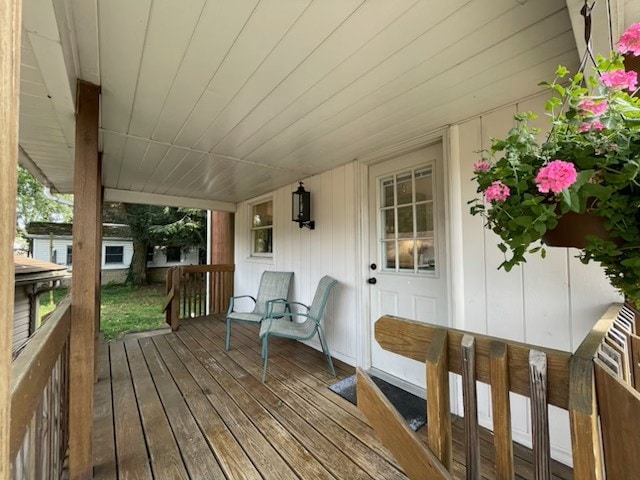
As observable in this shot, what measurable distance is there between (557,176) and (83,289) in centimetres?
202

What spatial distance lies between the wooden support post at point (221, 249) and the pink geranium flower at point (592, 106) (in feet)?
17.6

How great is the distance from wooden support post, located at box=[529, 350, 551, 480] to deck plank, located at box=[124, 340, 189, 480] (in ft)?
5.57

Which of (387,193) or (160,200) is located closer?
(387,193)

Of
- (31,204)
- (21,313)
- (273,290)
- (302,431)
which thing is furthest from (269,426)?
(31,204)

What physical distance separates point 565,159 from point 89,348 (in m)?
2.12

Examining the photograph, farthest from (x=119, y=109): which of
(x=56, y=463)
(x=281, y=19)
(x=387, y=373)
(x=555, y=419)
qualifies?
(x=555, y=419)

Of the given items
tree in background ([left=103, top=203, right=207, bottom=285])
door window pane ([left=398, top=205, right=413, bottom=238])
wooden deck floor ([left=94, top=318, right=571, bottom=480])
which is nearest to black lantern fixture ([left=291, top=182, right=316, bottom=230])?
door window pane ([left=398, top=205, right=413, bottom=238])

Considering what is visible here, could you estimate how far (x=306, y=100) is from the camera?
1.75 m

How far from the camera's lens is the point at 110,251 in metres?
11.8

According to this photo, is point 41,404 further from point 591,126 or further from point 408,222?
point 408,222

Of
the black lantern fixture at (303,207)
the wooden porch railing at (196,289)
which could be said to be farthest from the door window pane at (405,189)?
the wooden porch railing at (196,289)

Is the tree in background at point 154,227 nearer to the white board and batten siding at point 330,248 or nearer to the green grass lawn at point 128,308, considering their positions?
the green grass lawn at point 128,308

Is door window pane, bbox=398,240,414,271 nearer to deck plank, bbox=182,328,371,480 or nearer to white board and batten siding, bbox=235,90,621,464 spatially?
white board and batten siding, bbox=235,90,621,464

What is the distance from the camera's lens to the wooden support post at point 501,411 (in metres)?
0.62
